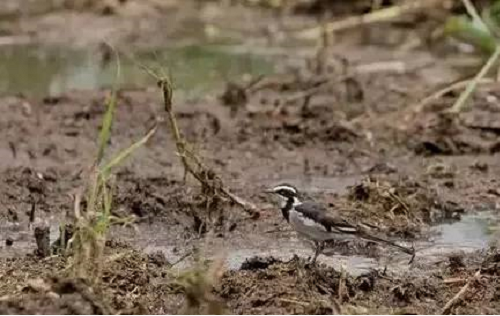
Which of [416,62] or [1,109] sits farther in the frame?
[416,62]

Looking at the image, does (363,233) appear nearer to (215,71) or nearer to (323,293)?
(323,293)

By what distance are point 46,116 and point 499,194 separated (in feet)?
11.6

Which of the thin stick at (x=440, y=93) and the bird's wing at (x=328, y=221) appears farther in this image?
the thin stick at (x=440, y=93)

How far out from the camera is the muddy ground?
571 cm

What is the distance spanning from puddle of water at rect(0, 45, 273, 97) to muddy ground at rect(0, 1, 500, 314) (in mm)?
371

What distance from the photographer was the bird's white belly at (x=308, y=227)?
20.7 feet

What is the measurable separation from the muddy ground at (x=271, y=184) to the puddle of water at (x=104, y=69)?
37 centimetres

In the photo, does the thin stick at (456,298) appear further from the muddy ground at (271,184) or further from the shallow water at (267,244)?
the shallow water at (267,244)

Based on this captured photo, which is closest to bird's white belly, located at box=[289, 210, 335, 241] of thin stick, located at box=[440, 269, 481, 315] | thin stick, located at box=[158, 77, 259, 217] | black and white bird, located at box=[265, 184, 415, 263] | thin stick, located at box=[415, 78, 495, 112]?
black and white bird, located at box=[265, 184, 415, 263]

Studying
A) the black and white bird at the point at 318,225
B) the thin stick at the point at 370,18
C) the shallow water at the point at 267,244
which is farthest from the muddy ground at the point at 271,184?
the thin stick at the point at 370,18

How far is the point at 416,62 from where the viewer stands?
12.8 meters

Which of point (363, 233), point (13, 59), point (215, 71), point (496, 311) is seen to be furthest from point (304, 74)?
point (496, 311)

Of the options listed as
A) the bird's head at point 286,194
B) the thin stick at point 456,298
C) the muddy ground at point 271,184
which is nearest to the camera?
the thin stick at point 456,298

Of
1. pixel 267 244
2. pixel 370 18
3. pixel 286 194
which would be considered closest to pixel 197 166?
pixel 267 244
